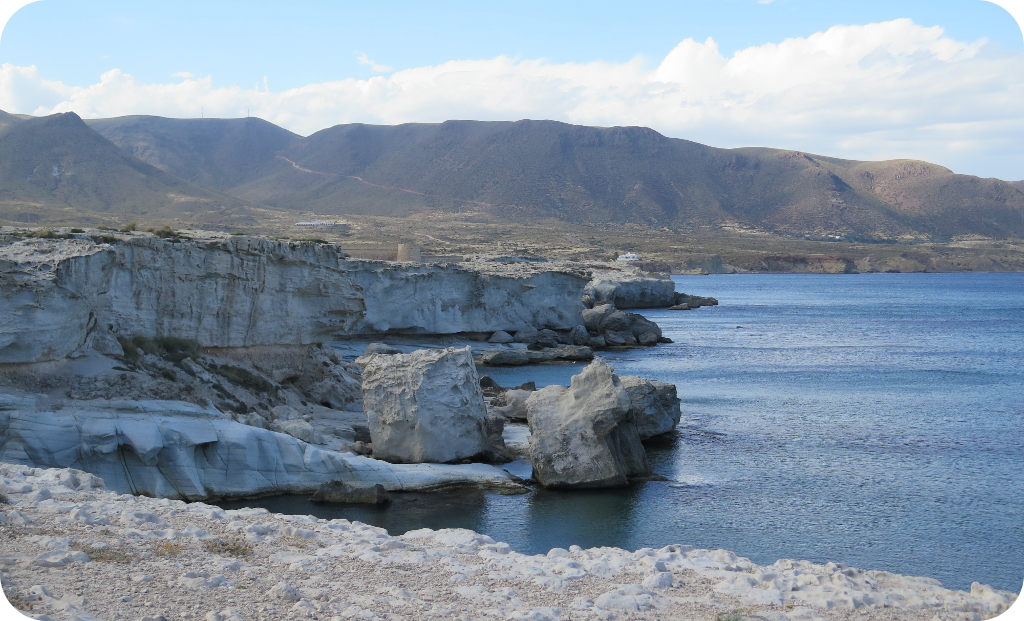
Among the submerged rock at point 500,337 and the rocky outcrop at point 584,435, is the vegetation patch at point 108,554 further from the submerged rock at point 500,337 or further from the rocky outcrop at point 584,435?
the submerged rock at point 500,337

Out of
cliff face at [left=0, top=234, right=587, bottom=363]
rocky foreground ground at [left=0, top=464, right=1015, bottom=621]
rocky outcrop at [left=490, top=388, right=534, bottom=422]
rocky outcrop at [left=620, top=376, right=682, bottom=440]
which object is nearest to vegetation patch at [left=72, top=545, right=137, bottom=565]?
rocky foreground ground at [left=0, top=464, right=1015, bottom=621]

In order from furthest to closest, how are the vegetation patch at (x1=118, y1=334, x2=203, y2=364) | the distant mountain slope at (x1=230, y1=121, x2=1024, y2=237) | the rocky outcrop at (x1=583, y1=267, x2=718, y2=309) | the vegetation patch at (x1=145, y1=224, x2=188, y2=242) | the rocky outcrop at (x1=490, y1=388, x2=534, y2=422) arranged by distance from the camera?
the distant mountain slope at (x1=230, y1=121, x2=1024, y2=237), the rocky outcrop at (x1=583, y1=267, x2=718, y2=309), the rocky outcrop at (x1=490, y1=388, x2=534, y2=422), the vegetation patch at (x1=145, y1=224, x2=188, y2=242), the vegetation patch at (x1=118, y1=334, x2=203, y2=364)

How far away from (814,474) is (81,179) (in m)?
104

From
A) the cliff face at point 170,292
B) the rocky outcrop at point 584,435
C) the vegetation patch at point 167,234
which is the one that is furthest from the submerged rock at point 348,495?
the vegetation patch at point 167,234

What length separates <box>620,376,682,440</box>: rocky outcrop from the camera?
22.7m

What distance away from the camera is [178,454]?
16.0 metres

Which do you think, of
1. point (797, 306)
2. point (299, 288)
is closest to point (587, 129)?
point (797, 306)

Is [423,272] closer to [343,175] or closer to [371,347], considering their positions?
[371,347]

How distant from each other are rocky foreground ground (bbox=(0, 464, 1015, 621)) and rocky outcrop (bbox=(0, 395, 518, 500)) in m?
4.91

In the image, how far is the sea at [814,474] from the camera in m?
15.2

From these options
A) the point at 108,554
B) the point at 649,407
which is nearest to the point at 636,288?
the point at 649,407

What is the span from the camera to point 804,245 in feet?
488

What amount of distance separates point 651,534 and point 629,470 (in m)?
3.93

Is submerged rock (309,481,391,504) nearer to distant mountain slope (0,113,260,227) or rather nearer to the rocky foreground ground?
the rocky foreground ground
